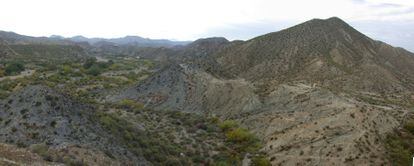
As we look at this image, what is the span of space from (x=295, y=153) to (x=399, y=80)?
5920 centimetres

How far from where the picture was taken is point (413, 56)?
366 ft

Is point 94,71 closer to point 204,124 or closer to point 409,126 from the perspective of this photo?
point 204,124

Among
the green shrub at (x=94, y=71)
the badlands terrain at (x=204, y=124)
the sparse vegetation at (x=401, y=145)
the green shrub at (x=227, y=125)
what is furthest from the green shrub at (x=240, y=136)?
the green shrub at (x=94, y=71)

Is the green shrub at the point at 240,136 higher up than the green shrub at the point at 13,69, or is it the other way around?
the green shrub at the point at 240,136

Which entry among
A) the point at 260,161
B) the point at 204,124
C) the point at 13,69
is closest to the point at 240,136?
the point at 204,124

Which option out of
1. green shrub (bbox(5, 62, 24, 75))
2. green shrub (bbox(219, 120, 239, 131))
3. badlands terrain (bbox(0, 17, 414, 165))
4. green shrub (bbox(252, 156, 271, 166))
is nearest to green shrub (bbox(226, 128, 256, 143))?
badlands terrain (bbox(0, 17, 414, 165))

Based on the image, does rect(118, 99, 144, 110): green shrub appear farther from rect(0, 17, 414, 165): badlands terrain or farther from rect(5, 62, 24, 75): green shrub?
rect(5, 62, 24, 75): green shrub

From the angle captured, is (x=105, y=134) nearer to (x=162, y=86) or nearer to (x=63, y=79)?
(x=162, y=86)

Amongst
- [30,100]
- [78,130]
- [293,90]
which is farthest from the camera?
[293,90]

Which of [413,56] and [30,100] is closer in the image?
[30,100]

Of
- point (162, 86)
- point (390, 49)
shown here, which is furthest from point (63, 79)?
point (390, 49)

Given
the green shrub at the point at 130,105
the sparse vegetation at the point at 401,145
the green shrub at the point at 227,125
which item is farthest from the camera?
the green shrub at the point at 130,105

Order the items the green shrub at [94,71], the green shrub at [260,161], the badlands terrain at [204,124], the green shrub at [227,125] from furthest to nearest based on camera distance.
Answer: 1. the green shrub at [94,71]
2. the green shrub at [227,125]
3. the green shrub at [260,161]
4. the badlands terrain at [204,124]

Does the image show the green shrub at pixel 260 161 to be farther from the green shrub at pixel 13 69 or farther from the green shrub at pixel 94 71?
the green shrub at pixel 94 71
